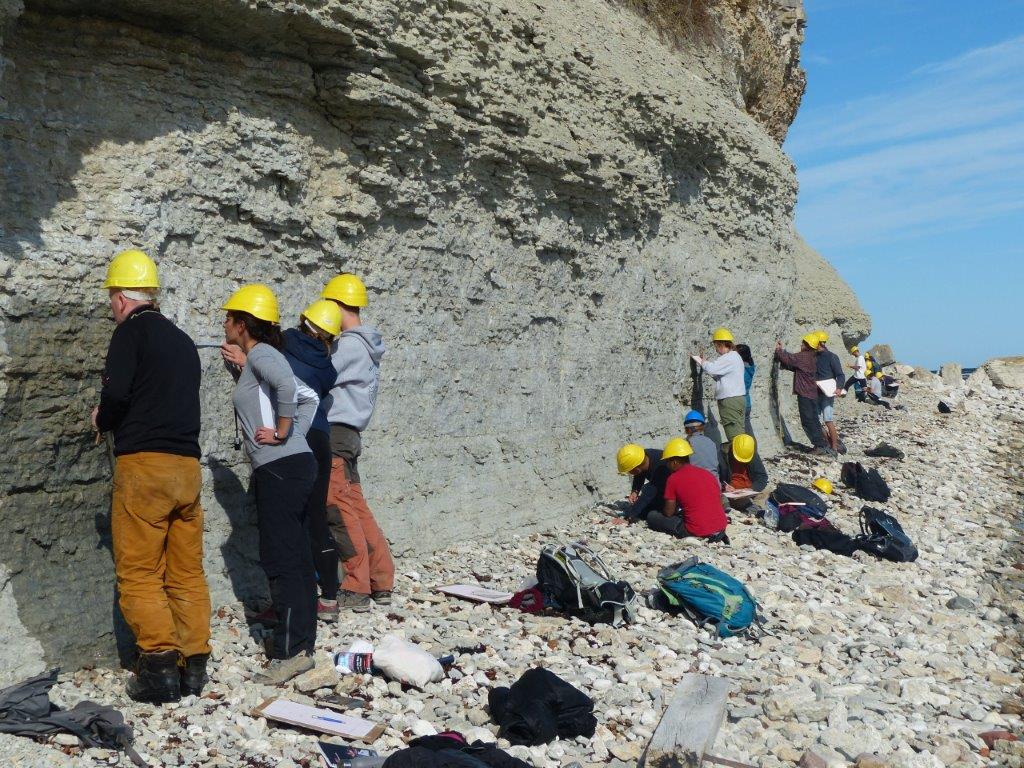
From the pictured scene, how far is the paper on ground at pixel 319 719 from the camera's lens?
4410mm

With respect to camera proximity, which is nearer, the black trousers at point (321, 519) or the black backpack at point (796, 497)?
the black trousers at point (321, 519)

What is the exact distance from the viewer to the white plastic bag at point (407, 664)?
5.04 meters

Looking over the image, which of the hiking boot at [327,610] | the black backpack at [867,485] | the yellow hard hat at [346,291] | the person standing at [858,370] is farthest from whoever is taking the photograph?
the person standing at [858,370]

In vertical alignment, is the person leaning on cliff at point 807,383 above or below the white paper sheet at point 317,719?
above

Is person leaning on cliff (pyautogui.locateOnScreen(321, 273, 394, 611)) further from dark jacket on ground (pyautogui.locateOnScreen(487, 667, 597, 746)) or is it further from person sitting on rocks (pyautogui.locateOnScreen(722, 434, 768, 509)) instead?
person sitting on rocks (pyautogui.locateOnScreen(722, 434, 768, 509))

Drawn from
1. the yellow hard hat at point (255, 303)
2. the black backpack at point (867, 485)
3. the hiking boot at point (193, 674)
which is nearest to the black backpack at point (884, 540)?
the black backpack at point (867, 485)

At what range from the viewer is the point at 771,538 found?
376 inches

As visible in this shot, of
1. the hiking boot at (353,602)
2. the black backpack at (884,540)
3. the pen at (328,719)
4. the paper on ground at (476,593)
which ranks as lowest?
the pen at (328,719)

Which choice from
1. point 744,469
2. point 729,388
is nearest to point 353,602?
point 744,469

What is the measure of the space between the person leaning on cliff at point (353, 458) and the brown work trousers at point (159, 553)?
1.42 m

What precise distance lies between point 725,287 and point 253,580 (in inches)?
342

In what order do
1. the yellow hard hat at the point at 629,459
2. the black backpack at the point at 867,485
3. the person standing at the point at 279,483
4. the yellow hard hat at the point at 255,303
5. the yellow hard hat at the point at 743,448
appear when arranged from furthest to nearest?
1. the black backpack at the point at 867,485
2. the yellow hard hat at the point at 743,448
3. the yellow hard hat at the point at 629,459
4. the yellow hard hat at the point at 255,303
5. the person standing at the point at 279,483

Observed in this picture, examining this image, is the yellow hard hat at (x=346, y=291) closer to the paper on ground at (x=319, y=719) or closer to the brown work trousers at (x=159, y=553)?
the brown work trousers at (x=159, y=553)

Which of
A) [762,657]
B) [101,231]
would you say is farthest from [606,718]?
[101,231]
